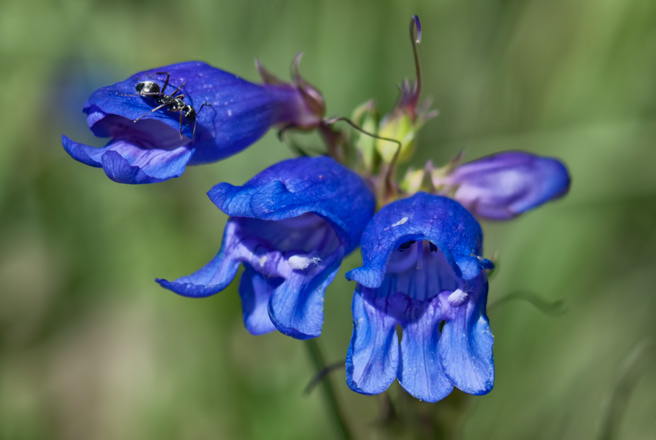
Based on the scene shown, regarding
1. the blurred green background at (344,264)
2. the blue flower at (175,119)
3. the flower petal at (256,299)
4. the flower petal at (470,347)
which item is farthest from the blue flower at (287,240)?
the blurred green background at (344,264)

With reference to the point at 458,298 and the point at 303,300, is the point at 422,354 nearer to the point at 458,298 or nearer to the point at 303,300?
the point at 458,298

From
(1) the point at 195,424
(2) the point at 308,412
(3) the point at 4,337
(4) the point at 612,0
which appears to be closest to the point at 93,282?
(3) the point at 4,337

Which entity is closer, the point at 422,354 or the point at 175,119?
the point at 422,354

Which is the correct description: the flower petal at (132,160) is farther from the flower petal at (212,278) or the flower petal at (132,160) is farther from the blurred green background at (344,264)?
the blurred green background at (344,264)

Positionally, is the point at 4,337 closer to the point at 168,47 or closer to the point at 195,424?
the point at 195,424

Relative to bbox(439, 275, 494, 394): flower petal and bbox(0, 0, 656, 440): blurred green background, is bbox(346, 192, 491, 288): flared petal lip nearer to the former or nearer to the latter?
bbox(439, 275, 494, 394): flower petal

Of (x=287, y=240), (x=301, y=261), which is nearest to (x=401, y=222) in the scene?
(x=301, y=261)
